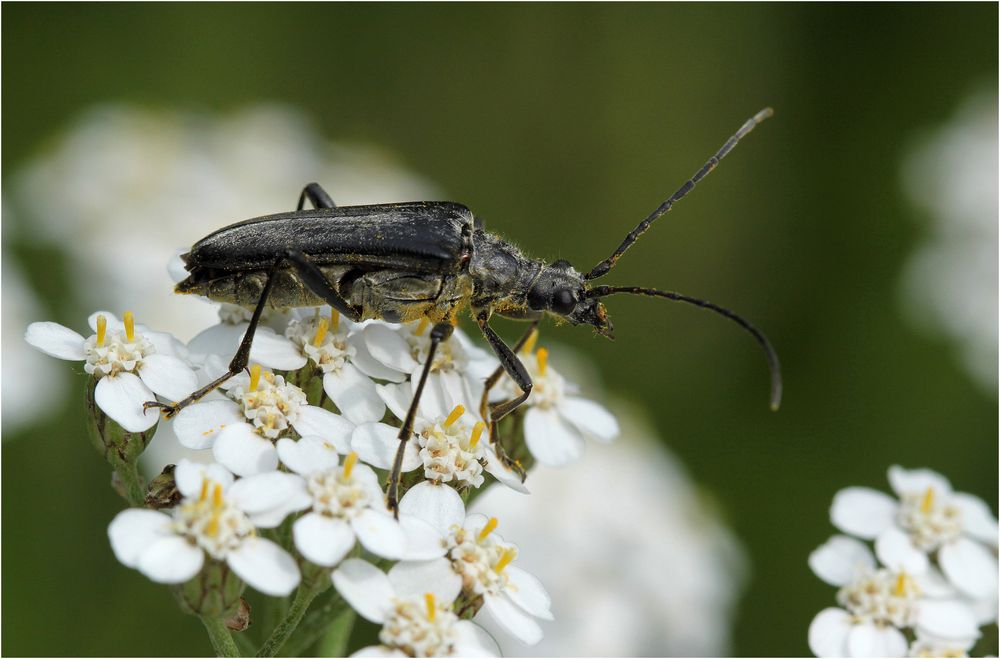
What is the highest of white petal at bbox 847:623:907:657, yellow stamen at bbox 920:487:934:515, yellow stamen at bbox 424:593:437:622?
yellow stamen at bbox 920:487:934:515

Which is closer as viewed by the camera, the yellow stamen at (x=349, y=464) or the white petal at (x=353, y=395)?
the yellow stamen at (x=349, y=464)

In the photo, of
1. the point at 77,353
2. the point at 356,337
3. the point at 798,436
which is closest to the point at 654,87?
the point at 798,436

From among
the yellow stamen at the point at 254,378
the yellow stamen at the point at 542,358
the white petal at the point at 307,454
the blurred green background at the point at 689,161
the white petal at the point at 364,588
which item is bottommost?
the white petal at the point at 364,588

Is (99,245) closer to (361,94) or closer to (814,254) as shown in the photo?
(361,94)

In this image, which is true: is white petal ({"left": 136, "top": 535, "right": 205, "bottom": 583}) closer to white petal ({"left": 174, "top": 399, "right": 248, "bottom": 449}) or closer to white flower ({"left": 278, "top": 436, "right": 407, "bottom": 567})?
white flower ({"left": 278, "top": 436, "right": 407, "bottom": 567})

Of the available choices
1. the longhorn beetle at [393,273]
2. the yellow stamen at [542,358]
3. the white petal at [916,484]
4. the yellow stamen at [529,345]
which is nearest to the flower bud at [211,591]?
the longhorn beetle at [393,273]

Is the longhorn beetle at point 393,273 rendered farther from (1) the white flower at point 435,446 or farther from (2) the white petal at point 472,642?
(2) the white petal at point 472,642

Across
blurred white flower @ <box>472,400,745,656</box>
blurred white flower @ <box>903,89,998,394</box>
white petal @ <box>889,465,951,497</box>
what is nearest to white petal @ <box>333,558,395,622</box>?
blurred white flower @ <box>472,400,745,656</box>
